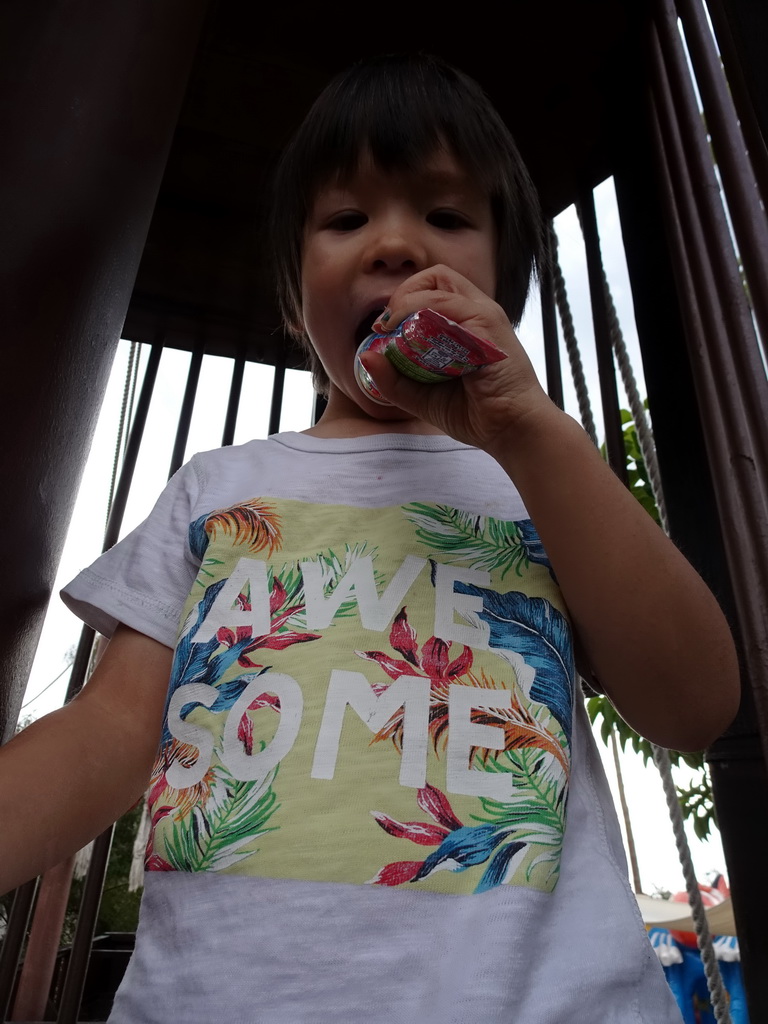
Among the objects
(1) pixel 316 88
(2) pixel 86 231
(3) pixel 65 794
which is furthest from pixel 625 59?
(3) pixel 65 794

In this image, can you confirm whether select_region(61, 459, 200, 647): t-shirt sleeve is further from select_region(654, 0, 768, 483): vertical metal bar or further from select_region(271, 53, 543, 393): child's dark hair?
select_region(654, 0, 768, 483): vertical metal bar

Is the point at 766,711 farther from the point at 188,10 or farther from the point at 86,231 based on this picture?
the point at 188,10

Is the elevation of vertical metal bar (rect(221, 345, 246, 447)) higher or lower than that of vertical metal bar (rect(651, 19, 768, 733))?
higher

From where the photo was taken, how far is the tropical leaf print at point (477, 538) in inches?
27.8

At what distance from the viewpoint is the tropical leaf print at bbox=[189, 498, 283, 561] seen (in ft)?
2.39

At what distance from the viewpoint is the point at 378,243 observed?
2.51 ft

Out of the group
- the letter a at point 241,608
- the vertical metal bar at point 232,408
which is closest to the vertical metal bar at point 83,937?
the letter a at point 241,608

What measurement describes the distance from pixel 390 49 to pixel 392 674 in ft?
3.66

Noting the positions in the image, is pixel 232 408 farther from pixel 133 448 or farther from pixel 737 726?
pixel 737 726

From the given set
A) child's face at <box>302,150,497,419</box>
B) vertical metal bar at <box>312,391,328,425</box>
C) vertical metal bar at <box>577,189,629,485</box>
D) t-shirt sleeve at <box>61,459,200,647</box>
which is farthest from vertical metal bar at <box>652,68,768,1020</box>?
vertical metal bar at <box>312,391,328,425</box>

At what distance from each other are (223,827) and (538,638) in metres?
0.29

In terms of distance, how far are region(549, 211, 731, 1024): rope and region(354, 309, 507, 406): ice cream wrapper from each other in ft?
1.79

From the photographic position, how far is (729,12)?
0.86 meters

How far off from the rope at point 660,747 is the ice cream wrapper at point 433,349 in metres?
0.55
